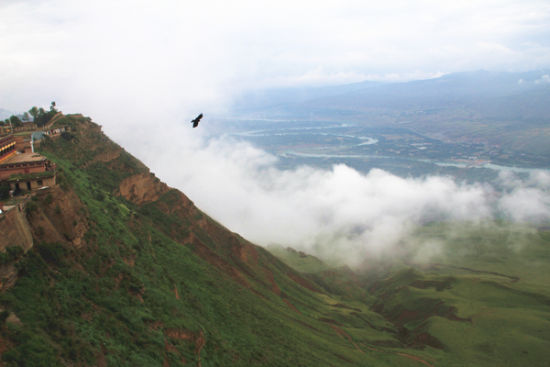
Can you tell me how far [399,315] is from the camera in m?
125

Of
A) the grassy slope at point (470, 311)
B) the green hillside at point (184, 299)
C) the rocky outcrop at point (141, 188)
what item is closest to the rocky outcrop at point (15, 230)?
the green hillside at point (184, 299)

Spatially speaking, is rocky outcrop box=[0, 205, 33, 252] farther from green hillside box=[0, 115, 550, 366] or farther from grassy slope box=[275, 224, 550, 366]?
grassy slope box=[275, 224, 550, 366]

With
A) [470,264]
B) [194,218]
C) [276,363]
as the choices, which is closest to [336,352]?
[276,363]

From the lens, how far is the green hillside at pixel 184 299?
89.2ft

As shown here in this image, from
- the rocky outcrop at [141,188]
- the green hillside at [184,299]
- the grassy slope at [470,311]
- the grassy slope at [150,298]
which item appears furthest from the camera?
the grassy slope at [470,311]

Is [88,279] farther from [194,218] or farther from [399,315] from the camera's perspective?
[399,315]

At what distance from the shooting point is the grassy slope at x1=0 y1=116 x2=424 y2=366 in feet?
84.5

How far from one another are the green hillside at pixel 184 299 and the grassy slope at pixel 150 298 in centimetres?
17

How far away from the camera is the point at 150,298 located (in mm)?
40219

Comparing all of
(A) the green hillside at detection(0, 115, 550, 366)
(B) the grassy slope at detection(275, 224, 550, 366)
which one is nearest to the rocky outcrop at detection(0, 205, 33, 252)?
(A) the green hillside at detection(0, 115, 550, 366)

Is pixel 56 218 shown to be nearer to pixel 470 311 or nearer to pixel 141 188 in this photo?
pixel 141 188

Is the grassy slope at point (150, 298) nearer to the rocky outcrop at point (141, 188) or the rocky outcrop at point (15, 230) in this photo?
the rocky outcrop at point (15, 230)

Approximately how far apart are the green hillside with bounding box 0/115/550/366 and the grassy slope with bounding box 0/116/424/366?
6.8 inches

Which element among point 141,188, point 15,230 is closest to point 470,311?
point 141,188
